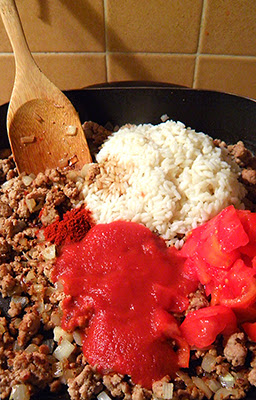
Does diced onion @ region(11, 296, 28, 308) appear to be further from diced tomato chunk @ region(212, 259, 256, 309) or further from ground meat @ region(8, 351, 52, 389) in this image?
diced tomato chunk @ region(212, 259, 256, 309)

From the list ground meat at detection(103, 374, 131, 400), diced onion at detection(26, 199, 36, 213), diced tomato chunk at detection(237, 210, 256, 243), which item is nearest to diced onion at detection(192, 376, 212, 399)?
ground meat at detection(103, 374, 131, 400)

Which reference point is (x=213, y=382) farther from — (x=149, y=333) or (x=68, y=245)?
(x=68, y=245)

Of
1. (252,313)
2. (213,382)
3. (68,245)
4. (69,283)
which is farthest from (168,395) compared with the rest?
(68,245)

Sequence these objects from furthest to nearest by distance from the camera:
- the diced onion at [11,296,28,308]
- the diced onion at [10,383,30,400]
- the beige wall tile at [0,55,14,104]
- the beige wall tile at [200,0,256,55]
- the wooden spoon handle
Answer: the beige wall tile at [0,55,14,104]
the beige wall tile at [200,0,256,55]
the wooden spoon handle
the diced onion at [11,296,28,308]
the diced onion at [10,383,30,400]

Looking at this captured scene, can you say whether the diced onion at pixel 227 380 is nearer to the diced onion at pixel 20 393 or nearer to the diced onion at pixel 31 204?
the diced onion at pixel 20 393

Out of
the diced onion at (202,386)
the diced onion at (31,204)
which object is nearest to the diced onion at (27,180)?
the diced onion at (31,204)

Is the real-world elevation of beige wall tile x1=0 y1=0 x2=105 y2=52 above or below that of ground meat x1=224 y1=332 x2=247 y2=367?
above
